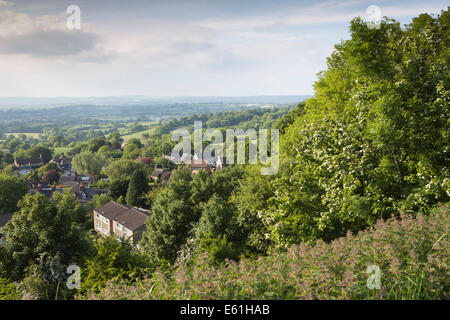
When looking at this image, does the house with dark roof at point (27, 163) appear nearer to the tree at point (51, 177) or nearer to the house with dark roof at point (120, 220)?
the tree at point (51, 177)

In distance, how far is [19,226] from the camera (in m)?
10.5

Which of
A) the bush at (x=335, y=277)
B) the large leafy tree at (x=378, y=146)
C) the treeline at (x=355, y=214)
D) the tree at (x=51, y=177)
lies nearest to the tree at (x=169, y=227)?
the treeline at (x=355, y=214)

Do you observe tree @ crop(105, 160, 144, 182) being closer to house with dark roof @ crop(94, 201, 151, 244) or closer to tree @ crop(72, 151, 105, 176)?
tree @ crop(72, 151, 105, 176)

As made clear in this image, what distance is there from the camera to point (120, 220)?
94.2 feet

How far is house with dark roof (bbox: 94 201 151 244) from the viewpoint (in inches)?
1065

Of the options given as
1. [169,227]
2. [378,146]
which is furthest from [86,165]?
[378,146]

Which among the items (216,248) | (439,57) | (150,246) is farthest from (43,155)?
(439,57)

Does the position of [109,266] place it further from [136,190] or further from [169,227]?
[136,190]

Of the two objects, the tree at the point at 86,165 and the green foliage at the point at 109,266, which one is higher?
the green foliage at the point at 109,266

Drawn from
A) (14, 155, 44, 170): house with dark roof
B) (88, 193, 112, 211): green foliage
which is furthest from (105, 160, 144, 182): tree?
(14, 155, 44, 170): house with dark roof

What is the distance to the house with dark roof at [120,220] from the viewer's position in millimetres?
27047

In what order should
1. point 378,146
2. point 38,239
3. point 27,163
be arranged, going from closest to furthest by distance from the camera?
point 378,146, point 38,239, point 27,163

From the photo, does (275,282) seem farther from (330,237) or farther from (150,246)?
(150,246)

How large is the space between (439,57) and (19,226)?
48.4 ft
